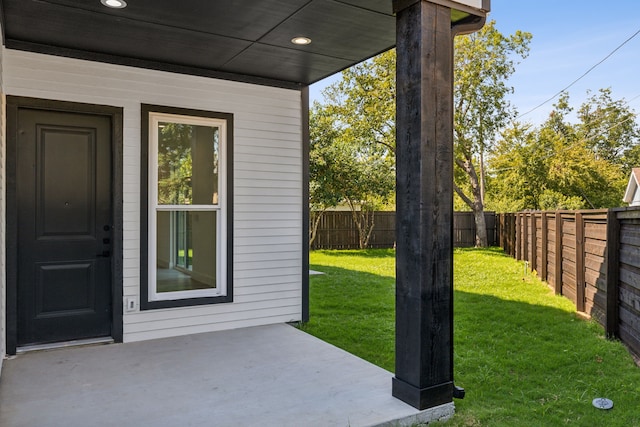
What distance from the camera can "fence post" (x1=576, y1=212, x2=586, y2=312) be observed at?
18.5 ft

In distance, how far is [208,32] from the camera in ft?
12.1

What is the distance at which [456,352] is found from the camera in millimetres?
4258

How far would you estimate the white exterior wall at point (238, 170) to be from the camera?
4.11 metres

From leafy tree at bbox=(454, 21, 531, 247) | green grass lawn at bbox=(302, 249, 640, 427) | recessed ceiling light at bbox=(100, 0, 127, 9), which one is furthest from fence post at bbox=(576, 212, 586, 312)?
leafy tree at bbox=(454, 21, 531, 247)

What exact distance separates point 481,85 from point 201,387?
15946 millimetres

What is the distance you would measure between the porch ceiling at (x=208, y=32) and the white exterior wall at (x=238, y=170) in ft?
0.53

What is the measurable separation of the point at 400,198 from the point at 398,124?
43 centimetres

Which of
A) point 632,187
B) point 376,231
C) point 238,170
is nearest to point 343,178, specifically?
point 376,231

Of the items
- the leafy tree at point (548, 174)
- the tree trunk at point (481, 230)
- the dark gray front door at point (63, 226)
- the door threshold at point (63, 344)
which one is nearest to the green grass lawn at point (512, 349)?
the door threshold at point (63, 344)

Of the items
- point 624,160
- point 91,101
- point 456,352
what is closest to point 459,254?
point 456,352

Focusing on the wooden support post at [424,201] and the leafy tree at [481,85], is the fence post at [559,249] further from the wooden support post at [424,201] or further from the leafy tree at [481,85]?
the leafy tree at [481,85]

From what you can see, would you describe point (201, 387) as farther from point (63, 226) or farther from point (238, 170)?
point (238, 170)

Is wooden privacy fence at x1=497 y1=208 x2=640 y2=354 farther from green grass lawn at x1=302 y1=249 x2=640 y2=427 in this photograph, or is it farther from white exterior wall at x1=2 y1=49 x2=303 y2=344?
white exterior wall at x1=2 y1=49 x2=303 y2=344

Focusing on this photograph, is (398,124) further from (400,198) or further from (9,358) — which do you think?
(9,358)
